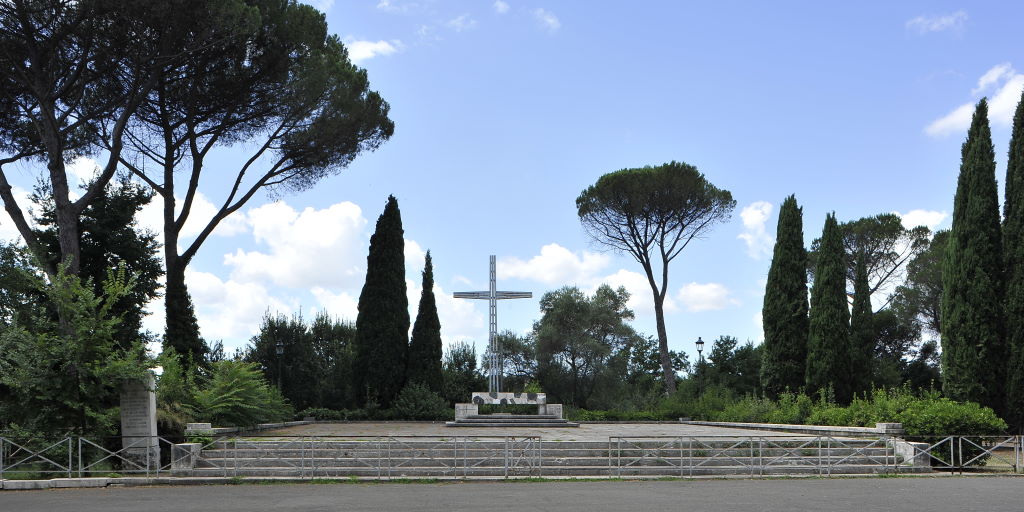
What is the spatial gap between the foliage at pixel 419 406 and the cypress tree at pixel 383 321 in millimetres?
726

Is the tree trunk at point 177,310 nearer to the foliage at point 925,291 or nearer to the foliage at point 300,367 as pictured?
the foliage at point 300,367

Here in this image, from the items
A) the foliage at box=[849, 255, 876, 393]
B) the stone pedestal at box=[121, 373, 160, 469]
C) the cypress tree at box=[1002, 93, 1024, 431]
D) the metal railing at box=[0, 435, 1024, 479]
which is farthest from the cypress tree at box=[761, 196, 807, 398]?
the stone pedestal at box=[121, 373, 160, 469]

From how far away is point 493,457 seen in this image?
13789mm

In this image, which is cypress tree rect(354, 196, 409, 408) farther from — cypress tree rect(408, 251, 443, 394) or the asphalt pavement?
the asphalt pavement

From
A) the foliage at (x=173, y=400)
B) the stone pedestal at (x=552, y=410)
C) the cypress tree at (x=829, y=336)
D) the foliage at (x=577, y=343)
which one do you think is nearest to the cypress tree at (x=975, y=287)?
the cypress tree at (x=829, y=336)

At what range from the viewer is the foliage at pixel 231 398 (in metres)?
17.0

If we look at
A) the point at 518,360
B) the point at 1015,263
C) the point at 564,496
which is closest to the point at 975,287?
the point at 1015,263

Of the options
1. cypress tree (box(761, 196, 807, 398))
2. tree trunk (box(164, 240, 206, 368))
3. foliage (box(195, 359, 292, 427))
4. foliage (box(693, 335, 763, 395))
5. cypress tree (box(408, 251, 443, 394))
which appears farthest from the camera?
foliage (box(693, 335, 763, 395))

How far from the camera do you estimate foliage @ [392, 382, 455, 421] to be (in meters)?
26.5

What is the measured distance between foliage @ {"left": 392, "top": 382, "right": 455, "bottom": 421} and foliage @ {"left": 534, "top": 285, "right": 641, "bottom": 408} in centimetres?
1287

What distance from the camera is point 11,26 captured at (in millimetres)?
18109

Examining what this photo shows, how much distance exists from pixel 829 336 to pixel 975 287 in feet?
15.5

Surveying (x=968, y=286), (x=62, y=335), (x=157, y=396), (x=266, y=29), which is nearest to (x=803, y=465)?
(x=968, y=286)

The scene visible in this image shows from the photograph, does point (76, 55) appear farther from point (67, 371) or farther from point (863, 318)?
point (863, 318)
